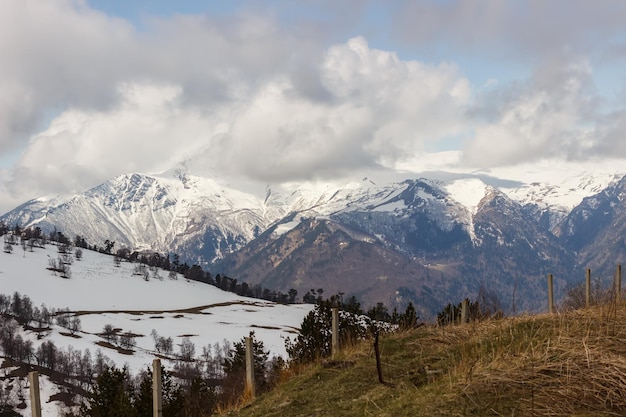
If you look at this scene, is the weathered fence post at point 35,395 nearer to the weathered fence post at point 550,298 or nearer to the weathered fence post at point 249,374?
the weathered fence post at point 249,374

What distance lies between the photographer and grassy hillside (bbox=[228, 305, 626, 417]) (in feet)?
22.3

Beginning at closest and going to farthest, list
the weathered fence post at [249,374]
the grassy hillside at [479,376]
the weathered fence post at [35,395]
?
the grassy hillside at [479,376]
the weathered fence post at [249,374]
the weathered fence post at [35,395]

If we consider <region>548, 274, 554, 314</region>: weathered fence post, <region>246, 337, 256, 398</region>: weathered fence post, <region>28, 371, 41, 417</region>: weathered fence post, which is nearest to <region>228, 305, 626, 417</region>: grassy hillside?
<region>246, 337, 256, 398</region>: weathered fence post

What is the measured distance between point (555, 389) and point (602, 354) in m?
1.03

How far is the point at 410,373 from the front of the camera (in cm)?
989

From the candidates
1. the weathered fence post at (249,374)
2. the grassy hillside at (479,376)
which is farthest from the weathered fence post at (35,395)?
the grassy hillside at (479,376)

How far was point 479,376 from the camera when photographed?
770 cm

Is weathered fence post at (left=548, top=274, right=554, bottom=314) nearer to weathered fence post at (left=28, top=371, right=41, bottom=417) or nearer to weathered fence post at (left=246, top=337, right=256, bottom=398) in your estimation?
weathered fence post at (left=246, top=337, right=256, bottom=398)

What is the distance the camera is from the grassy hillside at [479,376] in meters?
6.80

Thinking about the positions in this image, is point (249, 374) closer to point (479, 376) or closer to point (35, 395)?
point (479, 376)

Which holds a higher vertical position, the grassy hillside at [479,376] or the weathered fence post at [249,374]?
the grassy hillside at [479,376]

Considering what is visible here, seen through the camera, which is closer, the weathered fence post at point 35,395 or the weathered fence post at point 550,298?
the weathered fence post at point 550,298

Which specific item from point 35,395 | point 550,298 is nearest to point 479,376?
point 550,298

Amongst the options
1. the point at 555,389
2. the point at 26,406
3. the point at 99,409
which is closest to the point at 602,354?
the point at 555,389
